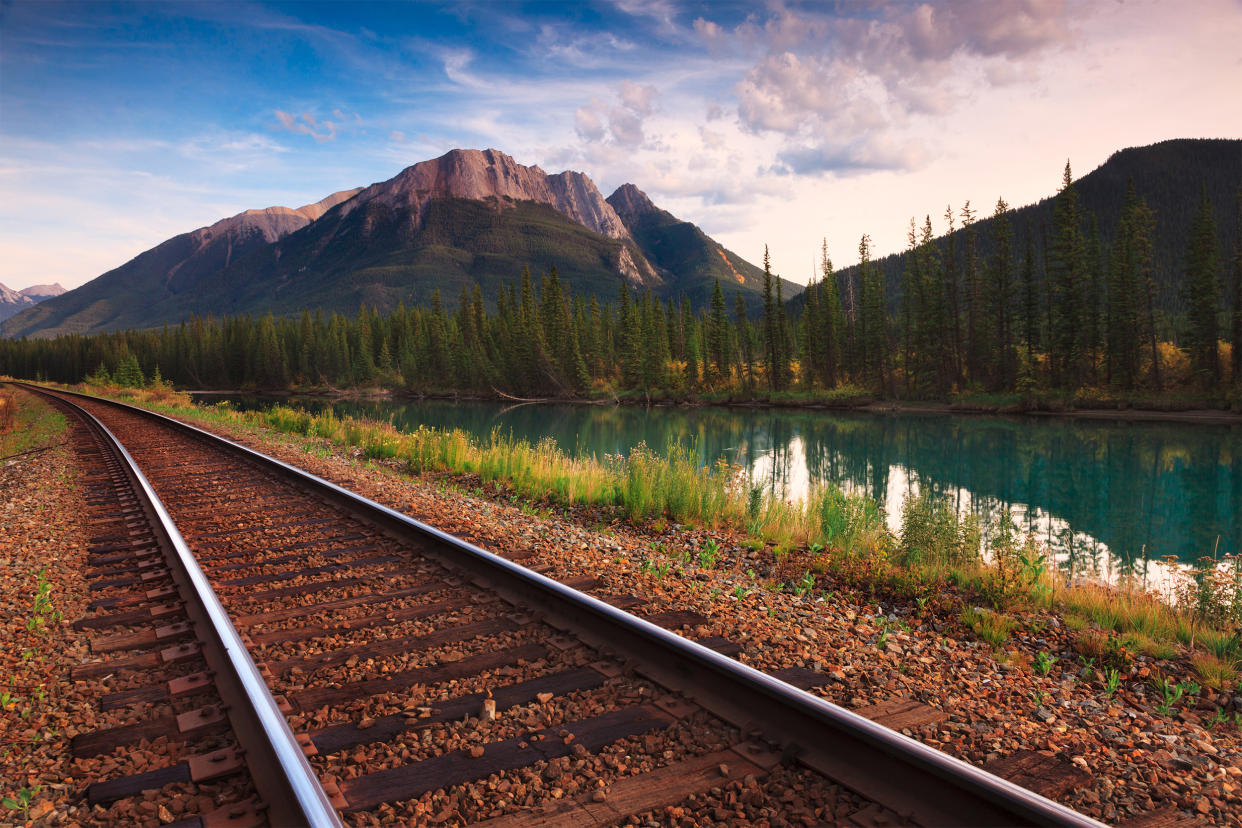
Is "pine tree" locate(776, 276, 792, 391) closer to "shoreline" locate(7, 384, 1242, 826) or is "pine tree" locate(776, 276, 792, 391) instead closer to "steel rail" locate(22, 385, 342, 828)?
"shoreline" locate(7, 384, 1242, 826)

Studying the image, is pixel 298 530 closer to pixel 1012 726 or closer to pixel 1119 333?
pixel 1012 726

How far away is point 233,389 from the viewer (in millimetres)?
126688

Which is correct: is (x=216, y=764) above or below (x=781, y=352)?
below

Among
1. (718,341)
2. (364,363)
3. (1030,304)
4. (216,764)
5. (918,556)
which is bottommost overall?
(918,556)

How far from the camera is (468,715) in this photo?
3.00 m

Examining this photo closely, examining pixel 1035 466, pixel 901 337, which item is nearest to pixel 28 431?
pixel 1035 466

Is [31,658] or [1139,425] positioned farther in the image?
[1139,425]

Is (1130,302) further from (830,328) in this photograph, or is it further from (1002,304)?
(830,328)

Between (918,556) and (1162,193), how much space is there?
189m

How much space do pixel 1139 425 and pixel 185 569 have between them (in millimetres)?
52013

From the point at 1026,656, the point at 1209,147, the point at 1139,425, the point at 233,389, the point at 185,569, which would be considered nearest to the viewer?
the point at 1026,656

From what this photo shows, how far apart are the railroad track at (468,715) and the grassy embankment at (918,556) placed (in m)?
2.69

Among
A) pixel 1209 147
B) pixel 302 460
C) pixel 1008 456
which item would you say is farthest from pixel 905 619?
pixel 1209 147

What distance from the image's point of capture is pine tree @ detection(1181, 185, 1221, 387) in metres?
49.7
